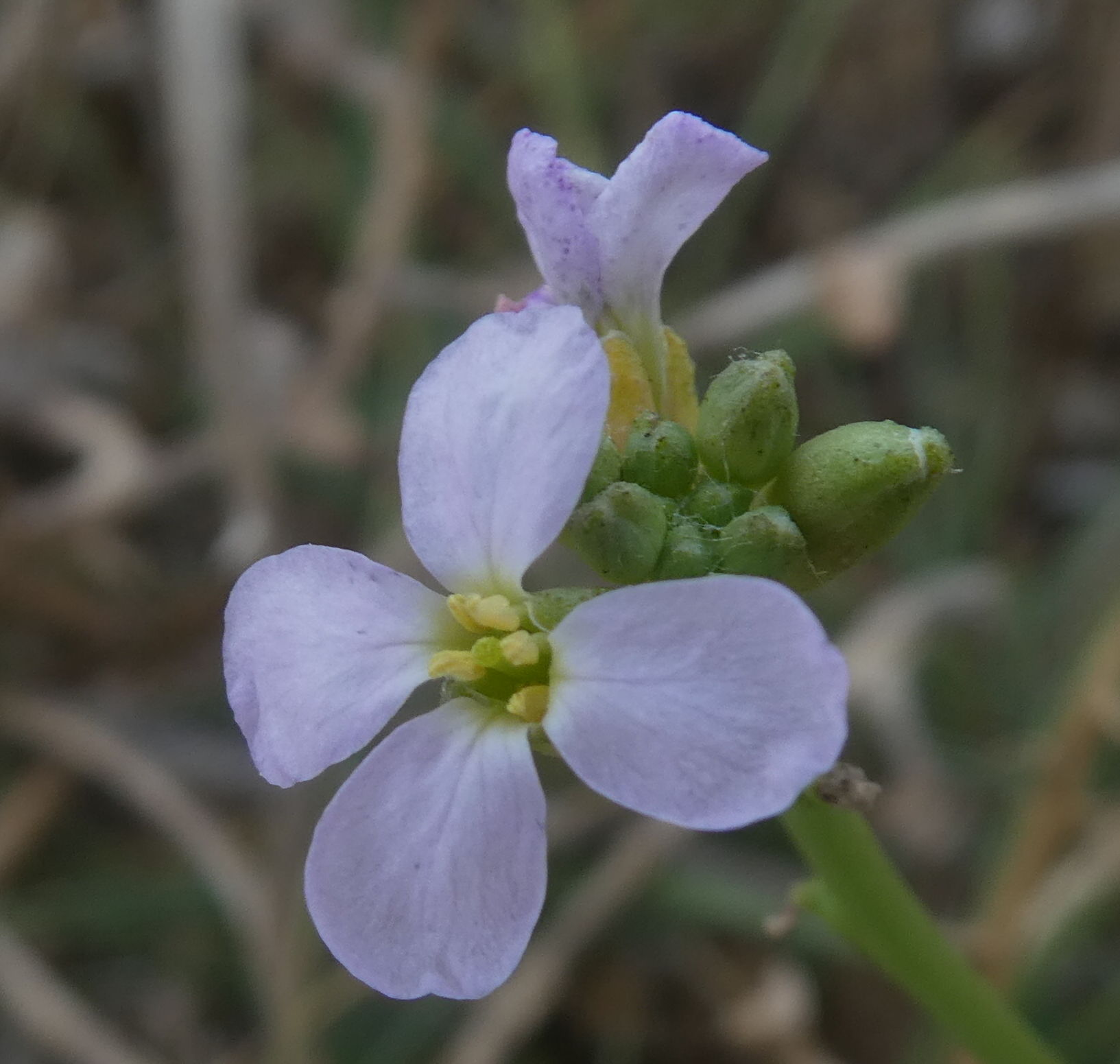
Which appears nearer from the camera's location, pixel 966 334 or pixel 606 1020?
pixel 606 1020

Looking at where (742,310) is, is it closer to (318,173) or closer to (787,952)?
(787,952)

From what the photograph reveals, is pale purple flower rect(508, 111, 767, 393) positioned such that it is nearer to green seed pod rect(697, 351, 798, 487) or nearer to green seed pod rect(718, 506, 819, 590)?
green seed pod rect(697, 351, 798, 487)

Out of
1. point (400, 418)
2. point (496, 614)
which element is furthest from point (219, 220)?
point (496, 614)

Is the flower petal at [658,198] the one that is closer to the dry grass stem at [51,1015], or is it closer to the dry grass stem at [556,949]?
the dry grass stem at [556,949]

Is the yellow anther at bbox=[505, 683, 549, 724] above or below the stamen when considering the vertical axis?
below

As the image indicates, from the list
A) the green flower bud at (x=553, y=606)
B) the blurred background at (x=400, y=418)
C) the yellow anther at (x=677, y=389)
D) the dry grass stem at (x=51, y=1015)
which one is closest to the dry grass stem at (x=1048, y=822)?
the blurred background at (x=400, y=418)

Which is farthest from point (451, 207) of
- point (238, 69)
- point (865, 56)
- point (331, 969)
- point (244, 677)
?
point (244, 677)

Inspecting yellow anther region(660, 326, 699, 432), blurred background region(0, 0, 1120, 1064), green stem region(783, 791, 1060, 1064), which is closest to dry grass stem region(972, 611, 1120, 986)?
Answer: blurred background region(0, 0, 1120, 1064)
